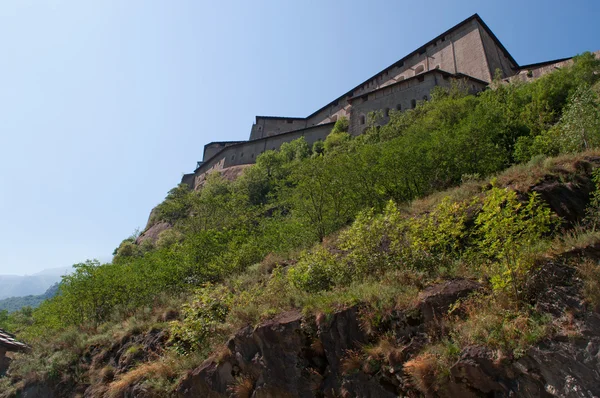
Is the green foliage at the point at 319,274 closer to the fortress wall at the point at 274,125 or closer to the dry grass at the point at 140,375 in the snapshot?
the dry grass at the point at 140,375

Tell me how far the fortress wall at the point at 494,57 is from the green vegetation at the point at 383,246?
481 inches

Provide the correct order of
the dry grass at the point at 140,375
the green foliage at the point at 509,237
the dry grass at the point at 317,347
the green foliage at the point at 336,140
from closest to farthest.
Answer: the green foliage at the point at 509,237 < the dry grass at the point at 317,347 < the dry grass at the point at 140,375 < the green foliage at the point at 336,140

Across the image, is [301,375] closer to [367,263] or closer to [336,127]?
[367,263]

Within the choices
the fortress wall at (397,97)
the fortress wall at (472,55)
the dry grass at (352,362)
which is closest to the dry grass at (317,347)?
the dry grass at (352,362)

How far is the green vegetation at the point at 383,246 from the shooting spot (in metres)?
6.41

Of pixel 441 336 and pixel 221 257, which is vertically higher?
pixel 221 257

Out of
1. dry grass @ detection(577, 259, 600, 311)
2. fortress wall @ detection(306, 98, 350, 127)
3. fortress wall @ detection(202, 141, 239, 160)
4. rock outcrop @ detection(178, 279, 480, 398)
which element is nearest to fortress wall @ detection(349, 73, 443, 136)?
fortress wall @ detection(306, 98, 350, 127)

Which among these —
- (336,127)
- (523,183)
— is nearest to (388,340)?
(523,183)

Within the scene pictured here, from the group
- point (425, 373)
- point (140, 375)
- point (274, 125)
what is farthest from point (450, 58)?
point (425, 373)

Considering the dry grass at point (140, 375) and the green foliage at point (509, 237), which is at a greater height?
the green foliage at point (509, 237)

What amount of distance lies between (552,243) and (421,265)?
2.59 metres

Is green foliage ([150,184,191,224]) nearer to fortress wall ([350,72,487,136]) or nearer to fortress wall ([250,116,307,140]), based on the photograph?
fortress wall ([250,116,307,140])

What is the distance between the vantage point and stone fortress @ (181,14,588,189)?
4128 cm

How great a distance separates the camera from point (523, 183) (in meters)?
9.94
